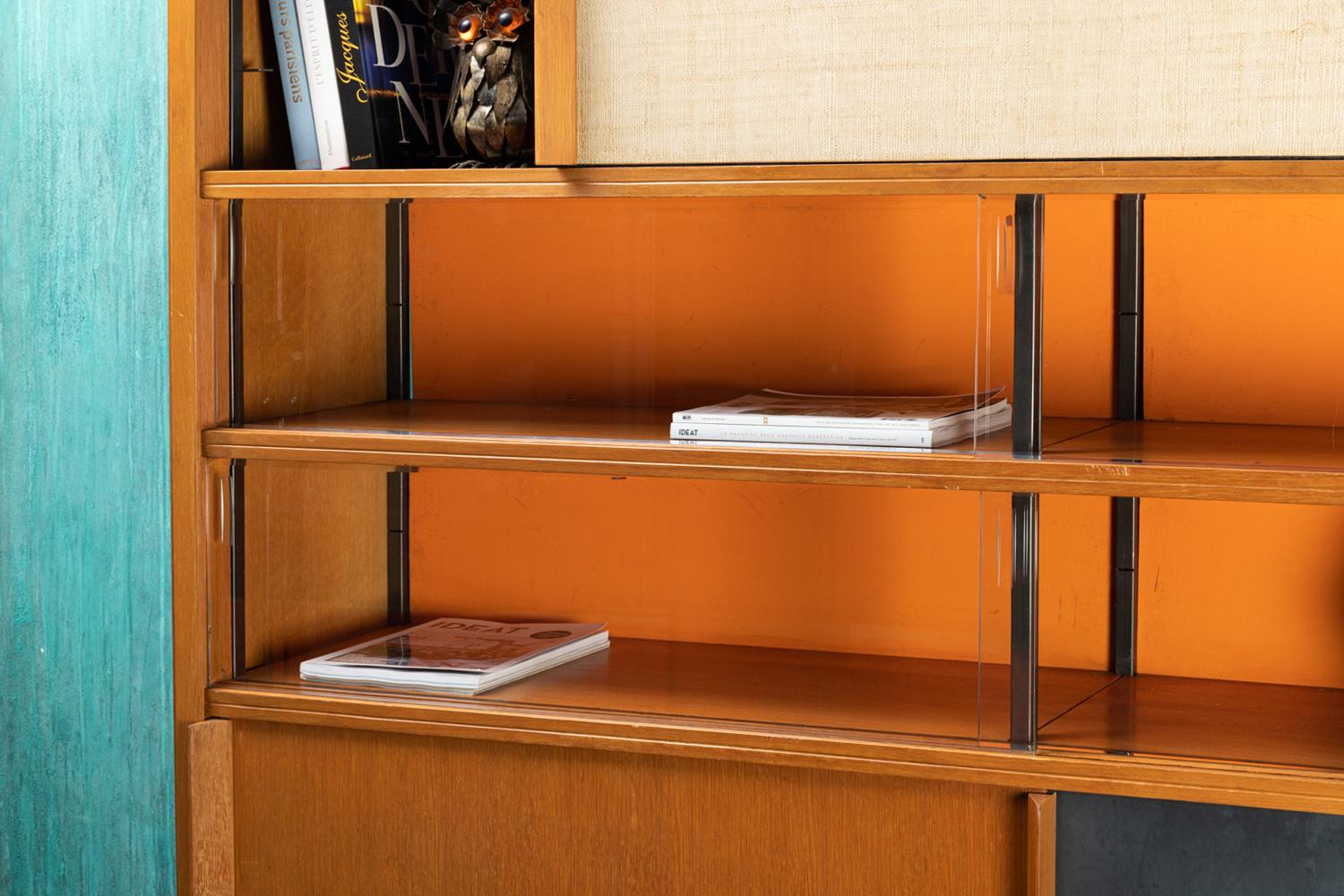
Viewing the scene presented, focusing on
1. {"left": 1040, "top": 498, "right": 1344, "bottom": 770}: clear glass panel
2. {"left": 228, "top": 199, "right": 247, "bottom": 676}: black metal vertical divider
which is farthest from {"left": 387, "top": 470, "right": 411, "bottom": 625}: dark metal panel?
{"left": 1040, "top": 498, "right": 1344, "bottom": 770}: clear glass panel

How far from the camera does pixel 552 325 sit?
1953 millimetres

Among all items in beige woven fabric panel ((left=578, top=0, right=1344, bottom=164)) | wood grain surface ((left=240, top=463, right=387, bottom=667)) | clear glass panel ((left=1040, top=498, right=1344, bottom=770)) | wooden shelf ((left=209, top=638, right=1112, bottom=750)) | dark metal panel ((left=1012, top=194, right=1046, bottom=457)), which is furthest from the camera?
wood grain surface ((left=240, top=463, right=387, bottom=667))

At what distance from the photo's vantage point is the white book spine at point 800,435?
5.30 ft

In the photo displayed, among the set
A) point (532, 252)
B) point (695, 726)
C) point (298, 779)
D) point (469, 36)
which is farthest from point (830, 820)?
point (469, 36)

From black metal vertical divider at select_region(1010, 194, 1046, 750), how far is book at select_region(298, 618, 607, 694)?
0.53m

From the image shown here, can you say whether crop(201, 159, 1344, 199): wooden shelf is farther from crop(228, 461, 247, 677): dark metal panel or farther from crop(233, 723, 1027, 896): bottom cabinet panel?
crop(233, 723, 1027, 896): bottom cabinet panel

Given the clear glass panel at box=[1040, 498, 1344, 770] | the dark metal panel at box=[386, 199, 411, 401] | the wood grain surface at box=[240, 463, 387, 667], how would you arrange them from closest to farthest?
the clear glass panel at box=[1040, 498, 1344, 770]
the wood grain surface at box=[240, 463, 387, 667]
the dark metal panel at box=[386, 199, 411, 401]

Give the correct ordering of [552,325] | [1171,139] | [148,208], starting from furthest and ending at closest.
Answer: [552,325] → [148,208] → [1171,139]

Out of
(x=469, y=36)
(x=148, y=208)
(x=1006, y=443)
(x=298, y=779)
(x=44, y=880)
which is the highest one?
(x=469, y=36)

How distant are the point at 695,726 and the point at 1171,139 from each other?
761 millimetres

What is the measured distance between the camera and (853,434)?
1.63 meters

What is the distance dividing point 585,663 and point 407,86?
71cm

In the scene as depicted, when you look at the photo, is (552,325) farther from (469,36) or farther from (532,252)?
(469,36)

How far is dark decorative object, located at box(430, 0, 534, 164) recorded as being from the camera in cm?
178
